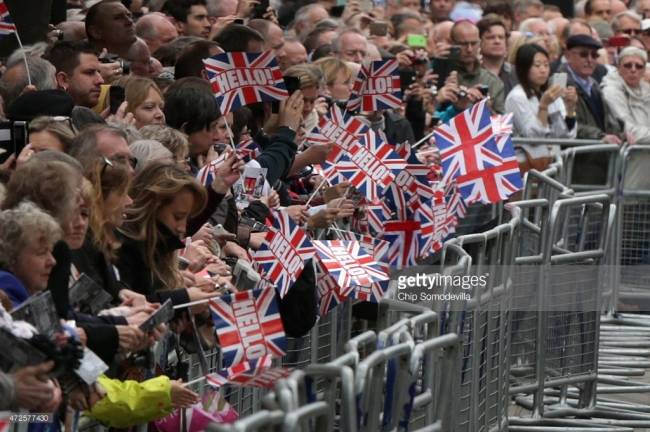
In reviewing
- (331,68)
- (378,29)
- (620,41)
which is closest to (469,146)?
(331,68)

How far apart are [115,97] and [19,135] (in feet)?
5.65

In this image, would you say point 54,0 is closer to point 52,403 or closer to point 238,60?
point 238,60

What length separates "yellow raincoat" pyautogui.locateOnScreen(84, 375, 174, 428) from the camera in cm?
490

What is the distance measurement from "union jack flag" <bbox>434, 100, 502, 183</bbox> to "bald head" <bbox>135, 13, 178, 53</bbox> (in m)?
2.01

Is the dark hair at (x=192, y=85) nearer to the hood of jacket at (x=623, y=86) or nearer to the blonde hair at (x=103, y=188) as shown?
the blonde hair at (x=103, y=188)

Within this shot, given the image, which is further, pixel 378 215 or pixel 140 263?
pixel 378 215

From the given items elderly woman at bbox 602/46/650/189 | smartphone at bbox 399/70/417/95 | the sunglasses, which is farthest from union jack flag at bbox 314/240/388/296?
the sunglasses

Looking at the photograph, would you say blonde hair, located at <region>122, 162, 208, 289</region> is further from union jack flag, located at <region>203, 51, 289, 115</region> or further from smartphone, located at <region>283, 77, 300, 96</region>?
smartphone, located at <region>283, 77, 300, 96</region>

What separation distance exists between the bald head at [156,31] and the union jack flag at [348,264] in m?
3.15

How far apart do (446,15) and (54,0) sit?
995 cm

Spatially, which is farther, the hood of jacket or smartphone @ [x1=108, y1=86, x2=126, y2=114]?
the hood of jacket

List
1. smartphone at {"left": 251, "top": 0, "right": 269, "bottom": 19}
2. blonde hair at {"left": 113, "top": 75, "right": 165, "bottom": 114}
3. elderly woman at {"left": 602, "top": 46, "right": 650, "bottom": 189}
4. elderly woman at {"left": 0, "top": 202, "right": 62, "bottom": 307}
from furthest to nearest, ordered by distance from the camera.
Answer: elderly woman at {"left": 602, "top": 46, "right": 650, "bottom": 189}
smartphone at {"left": 251, "top": 0, "right": 269, "bottom": 19}
blonde hair at {"left": 113, "top": 75, "right": 165, "bottom": 114}
elderly woman at {"left": 0, "top": 202, "right": 62, "bottom": 307}

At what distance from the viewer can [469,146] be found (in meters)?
10.1

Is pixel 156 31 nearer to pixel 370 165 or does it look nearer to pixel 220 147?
pixel 370 165
